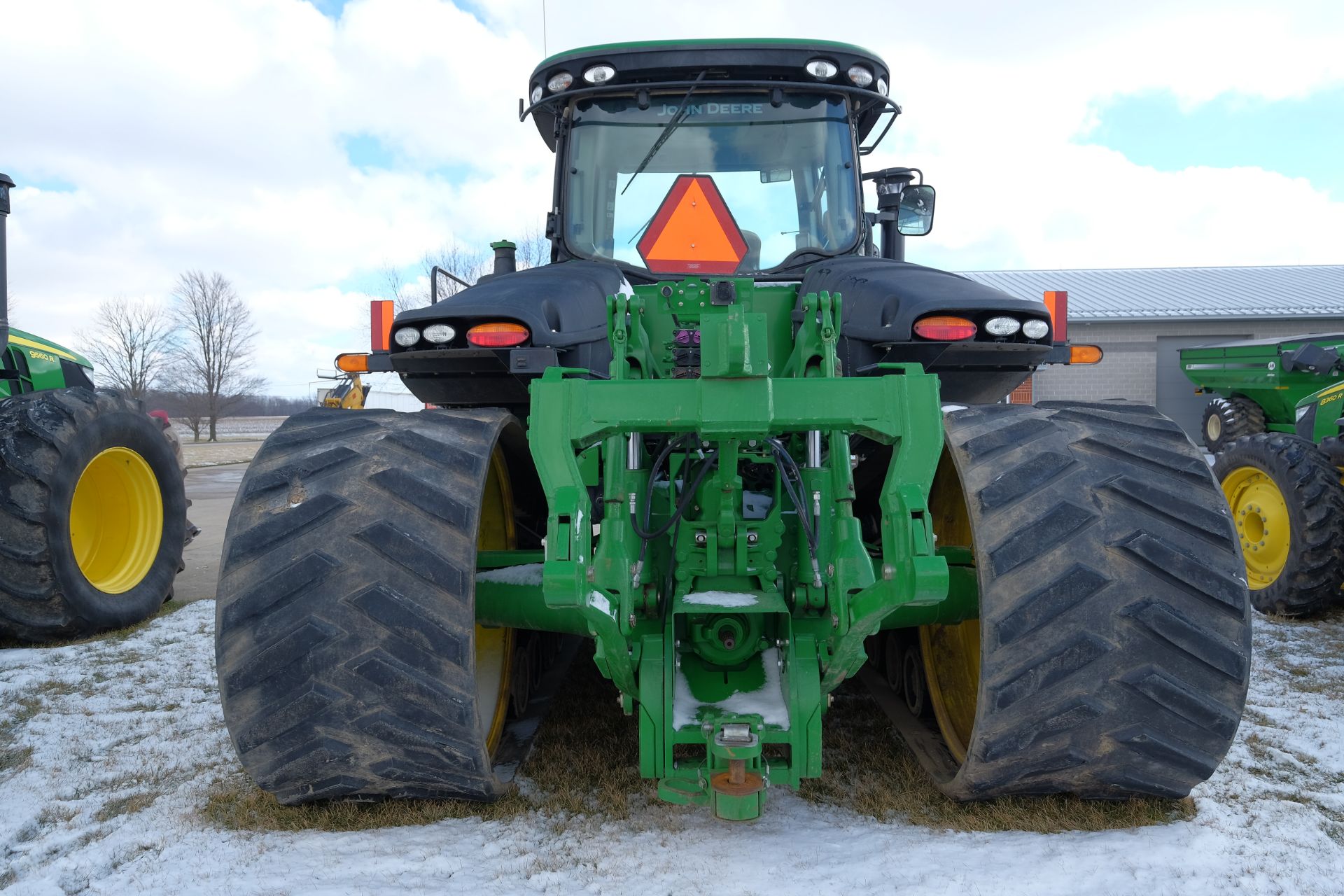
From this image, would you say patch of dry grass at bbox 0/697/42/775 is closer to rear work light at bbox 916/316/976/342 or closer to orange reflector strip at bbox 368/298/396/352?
orange reflector strip at bbox 368/298/396/352

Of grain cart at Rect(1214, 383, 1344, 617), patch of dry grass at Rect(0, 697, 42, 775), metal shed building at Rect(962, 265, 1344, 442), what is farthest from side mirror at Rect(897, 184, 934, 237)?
metal shed building at Rect(962, 265, 1344, 442)

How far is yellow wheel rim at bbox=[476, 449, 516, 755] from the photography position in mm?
3359

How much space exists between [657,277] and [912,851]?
2420 millimetres

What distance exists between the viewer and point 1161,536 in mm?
2479

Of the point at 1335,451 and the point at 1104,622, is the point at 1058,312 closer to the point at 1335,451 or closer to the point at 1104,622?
the point at 1104,622

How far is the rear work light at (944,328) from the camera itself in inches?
118

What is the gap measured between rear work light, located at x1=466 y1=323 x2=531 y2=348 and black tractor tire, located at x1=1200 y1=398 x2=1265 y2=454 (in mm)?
12741

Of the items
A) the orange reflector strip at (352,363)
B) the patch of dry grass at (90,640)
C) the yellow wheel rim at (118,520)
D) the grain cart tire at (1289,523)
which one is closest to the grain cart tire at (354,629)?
the orange reflector strip at (352,363)

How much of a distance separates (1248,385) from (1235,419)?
0.51 meters

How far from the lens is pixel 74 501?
591 cm

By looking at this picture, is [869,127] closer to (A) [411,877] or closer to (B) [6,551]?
(A) [411,877]

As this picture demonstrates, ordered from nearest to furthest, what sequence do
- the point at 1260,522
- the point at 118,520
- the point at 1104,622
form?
1. the point at 1104,622
2. the point at 118,520
3. the point at 1260,522

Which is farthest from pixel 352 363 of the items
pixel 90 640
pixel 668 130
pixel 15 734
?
pixel 90 640

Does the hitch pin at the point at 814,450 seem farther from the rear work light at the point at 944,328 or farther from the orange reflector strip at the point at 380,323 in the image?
the orange reflector strip at the point at 380,323
